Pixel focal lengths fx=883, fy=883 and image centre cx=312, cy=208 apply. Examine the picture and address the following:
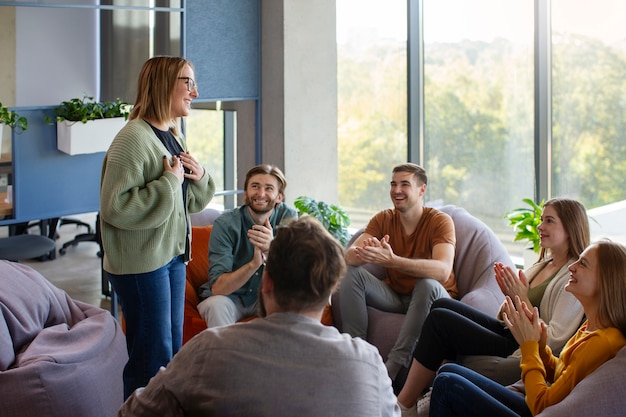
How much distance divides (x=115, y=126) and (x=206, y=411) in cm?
333

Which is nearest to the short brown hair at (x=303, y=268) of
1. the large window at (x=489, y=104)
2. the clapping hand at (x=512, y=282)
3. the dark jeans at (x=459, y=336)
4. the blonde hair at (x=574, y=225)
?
the clapping hand at (x=512, y=282)

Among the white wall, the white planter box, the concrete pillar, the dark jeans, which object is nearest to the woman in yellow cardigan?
the dark jeans

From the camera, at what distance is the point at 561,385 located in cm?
261

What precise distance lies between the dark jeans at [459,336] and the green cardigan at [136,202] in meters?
1.12

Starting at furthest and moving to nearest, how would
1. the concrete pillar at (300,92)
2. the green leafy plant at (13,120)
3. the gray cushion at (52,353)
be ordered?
the concrete pillar at (300,92), the green leafy plant at (13,120), the gray cushion at (52,353)

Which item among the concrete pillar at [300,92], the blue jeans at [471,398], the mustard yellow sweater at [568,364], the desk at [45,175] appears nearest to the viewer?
the mustard yellow sweater at [568,364]

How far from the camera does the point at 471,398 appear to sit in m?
2.74

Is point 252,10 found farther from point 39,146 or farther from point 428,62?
point 39,146

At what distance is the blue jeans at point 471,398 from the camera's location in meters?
2.70

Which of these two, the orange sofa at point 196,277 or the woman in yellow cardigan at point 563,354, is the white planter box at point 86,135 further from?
the woman in yellow cardigan at point 563,354

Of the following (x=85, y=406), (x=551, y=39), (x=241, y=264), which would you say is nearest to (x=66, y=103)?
(x=241, y=264)

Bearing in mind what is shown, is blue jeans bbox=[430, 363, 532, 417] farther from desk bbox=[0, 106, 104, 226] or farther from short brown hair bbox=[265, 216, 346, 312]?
desk bbox=[0, 106, 104, 226]

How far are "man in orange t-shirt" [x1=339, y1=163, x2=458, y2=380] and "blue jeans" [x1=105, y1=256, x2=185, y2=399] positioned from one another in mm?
1062

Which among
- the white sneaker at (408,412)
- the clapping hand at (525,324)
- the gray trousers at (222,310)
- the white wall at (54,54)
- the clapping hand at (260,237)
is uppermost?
the white wall at (54,54)
